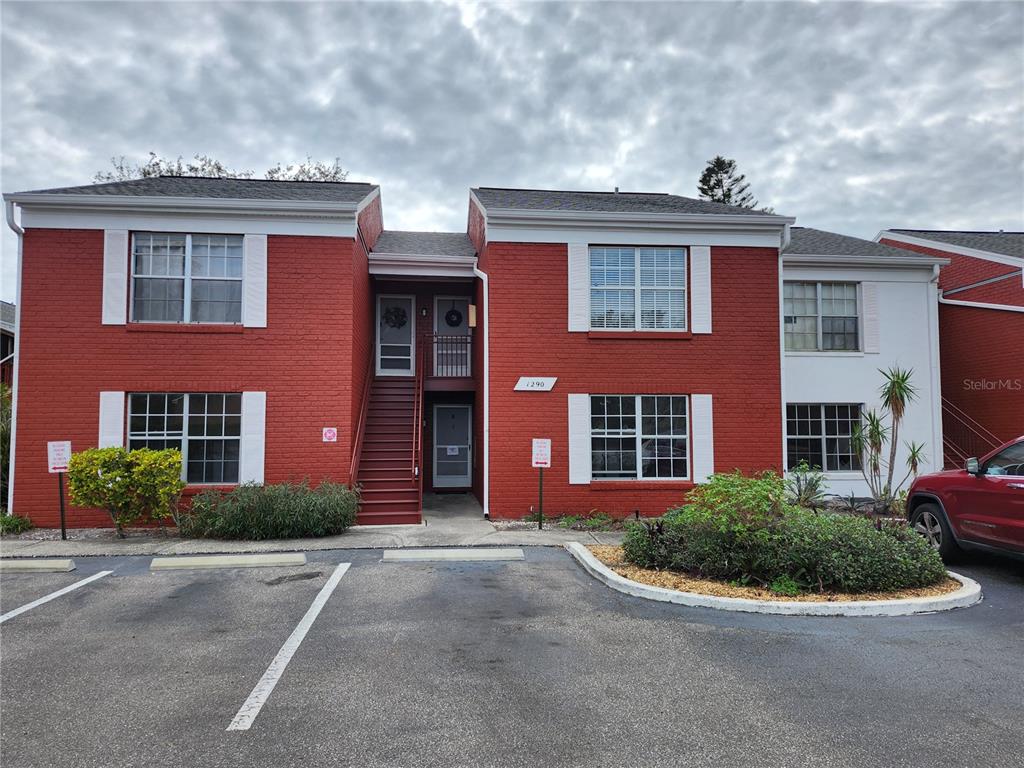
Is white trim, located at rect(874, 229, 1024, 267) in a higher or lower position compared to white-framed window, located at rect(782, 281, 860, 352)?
higher

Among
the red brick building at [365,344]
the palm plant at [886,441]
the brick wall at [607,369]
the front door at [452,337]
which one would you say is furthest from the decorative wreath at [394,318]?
the palm plant at [886,441]

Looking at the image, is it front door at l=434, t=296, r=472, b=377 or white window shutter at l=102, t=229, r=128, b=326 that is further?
front door at l=434, t=296, r=472, b=377

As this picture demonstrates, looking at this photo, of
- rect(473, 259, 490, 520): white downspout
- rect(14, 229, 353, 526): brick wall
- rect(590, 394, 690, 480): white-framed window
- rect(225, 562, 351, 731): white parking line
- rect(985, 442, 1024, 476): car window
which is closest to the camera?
rect(225, 562, 351, 731): white parking line

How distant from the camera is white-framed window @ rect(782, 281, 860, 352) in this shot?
14633 mm

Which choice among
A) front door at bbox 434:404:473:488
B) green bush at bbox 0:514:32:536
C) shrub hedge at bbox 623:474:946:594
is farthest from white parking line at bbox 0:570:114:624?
front door at bbox 434:404:473:488

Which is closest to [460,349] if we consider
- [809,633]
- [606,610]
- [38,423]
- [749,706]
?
[38,423]

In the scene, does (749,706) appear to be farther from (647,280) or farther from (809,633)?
(647,280)

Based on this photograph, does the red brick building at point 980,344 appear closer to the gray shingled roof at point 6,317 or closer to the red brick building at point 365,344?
the red brick building at point 365,344

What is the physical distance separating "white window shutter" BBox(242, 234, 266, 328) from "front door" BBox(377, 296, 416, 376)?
464 centimetres

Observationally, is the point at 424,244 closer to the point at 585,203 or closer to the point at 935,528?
the point at 585,203

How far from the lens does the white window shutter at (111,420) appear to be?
442 inches

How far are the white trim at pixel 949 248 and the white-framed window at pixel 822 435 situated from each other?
4.60 meters

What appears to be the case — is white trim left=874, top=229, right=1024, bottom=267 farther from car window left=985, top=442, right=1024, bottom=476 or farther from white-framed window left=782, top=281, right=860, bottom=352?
car window left=985, top=442, right=1024, bottom=476

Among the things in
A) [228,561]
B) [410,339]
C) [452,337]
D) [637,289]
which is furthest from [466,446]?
[228,561]
